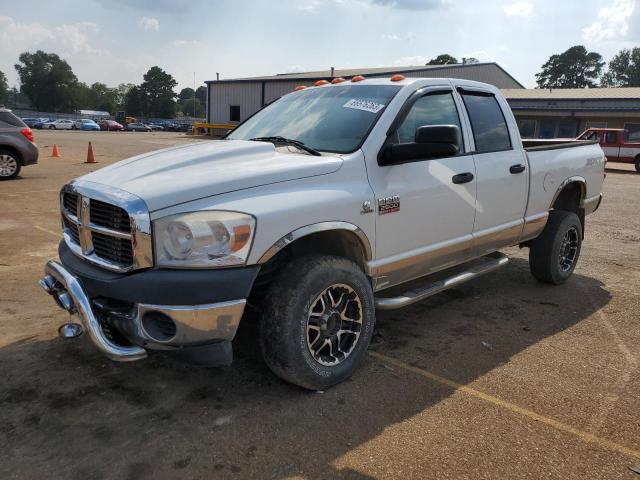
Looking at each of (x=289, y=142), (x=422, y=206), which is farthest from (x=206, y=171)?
(x=422, y=206)

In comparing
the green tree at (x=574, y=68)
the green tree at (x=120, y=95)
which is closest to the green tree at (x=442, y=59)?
the green tree at (x=574, y=68)

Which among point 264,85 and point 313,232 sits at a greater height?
point 264,85

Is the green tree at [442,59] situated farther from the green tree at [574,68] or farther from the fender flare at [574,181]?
the fender flare at [574,181]

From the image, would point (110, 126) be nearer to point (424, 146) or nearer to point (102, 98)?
point (424, 146)

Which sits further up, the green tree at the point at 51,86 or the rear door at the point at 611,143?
the green tree at the point at 51,86

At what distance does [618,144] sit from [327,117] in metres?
22.9

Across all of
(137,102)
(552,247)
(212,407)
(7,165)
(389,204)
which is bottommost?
(212,407)

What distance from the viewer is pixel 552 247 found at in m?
5.41

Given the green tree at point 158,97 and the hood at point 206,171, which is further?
the green tree at point 158,97

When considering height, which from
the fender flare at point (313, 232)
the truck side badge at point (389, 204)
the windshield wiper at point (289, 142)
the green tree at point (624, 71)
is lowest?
the fender flare at point (313, 232)

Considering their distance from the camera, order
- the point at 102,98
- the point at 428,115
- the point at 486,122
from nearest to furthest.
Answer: the point at 428,115
the point at 486,122
the point at 102,98

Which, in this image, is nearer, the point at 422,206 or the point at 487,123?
the point at 422,206

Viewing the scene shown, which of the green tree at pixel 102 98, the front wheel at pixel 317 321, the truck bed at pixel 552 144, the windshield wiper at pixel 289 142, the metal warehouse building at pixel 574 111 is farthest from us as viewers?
the green tree at pixel 102 98

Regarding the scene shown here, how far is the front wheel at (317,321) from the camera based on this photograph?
3.07 m
